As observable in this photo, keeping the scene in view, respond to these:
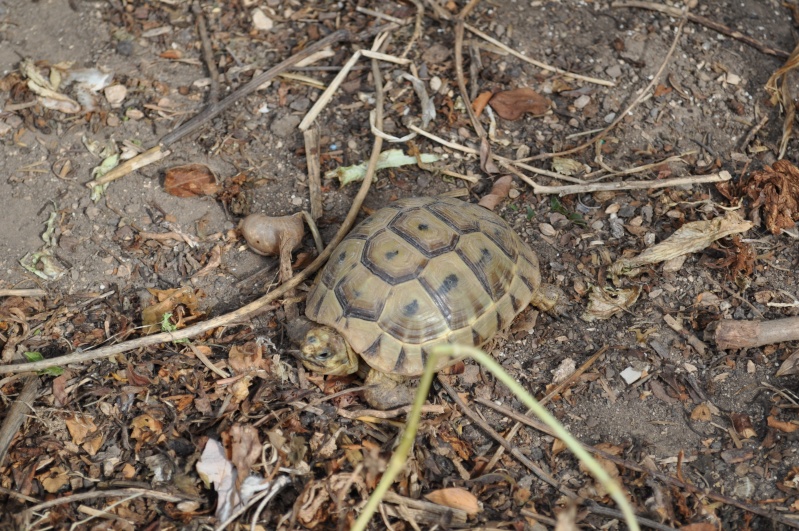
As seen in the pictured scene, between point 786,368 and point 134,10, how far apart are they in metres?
5.01

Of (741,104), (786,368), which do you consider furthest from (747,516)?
(741,104)

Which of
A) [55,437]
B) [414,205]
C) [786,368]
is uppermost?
[414,205]

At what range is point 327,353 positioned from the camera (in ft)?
10.8

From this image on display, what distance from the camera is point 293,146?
4.52 metres

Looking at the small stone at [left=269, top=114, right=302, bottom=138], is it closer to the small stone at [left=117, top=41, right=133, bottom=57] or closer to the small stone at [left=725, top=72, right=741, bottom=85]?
the small stone at [left=117, top=41, right=133, bottom=57]

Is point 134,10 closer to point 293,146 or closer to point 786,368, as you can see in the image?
point 293,146

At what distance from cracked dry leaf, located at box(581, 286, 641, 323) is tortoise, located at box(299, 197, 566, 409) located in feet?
1.18

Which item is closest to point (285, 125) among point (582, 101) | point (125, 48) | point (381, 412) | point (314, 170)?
point (314, 170)

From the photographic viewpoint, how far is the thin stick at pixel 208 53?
466cm

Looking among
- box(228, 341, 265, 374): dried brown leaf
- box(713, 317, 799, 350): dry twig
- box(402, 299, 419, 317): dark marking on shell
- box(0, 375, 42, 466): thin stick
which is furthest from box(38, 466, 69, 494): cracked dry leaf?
box(713, 317, 799, 350): dry twig

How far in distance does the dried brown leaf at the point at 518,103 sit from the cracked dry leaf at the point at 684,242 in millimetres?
1285

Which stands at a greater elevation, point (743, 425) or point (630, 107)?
point (630, 107)

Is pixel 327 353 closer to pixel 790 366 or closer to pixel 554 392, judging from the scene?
pixel 554 392

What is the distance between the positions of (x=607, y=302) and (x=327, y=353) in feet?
5.20
